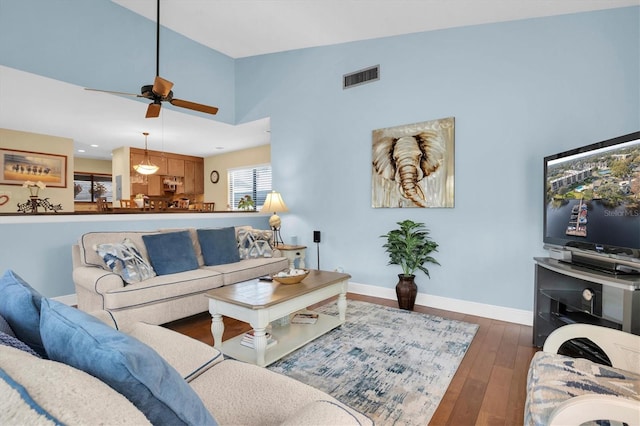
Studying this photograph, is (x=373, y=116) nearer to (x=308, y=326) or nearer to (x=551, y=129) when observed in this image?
(x=551, y=129)

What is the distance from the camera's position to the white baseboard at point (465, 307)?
311 cm

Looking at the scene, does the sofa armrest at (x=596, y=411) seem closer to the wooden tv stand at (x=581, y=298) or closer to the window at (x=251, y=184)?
the wooden tv stand at (x=581, y=298)

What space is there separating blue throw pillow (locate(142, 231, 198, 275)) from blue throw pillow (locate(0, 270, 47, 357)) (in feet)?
6.90

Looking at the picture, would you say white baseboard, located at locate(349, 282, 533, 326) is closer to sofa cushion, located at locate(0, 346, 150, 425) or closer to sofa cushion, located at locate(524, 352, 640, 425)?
sofa cushion, located at locate(524, 352, 640, 425)

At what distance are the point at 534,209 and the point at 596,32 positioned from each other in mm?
1595

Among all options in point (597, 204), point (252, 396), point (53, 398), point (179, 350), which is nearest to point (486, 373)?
point (597, 204)

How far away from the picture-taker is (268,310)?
7.25 feet

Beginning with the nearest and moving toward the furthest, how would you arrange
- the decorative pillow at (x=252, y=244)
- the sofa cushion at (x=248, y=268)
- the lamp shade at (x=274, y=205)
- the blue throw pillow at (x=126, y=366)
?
the blue throw pillow at (x=126, y=366) → the sofa cushion at (x=248, y=268) → the decorative pillow at (x=252, y=244) → the lamp shade at (x=274, y=205)

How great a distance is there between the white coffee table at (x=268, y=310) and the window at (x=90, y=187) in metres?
8.38

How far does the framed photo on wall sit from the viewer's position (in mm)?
5586

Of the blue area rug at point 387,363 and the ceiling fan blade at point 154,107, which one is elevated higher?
the ceiling fan blade at point 154,107

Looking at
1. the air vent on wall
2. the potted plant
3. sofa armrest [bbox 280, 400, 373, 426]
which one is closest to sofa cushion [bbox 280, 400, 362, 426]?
sofa armrest [bbox 280, 400, 373, 426]

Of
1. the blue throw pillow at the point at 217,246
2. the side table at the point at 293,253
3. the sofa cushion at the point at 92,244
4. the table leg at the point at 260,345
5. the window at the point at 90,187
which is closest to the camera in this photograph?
the table leg at the point at 260,345

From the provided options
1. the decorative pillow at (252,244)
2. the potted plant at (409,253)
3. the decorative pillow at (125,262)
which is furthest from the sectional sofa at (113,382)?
the decorative pillow at (252,244)
